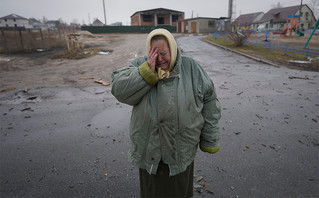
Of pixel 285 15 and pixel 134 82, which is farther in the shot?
pixel 285 15

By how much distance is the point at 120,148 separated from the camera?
11.9 feet

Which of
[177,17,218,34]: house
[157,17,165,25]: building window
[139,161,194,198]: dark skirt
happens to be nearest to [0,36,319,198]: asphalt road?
[139,161,194,198]: dark skirt

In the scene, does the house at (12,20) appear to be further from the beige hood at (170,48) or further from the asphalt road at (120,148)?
the beige hood at (170,48)

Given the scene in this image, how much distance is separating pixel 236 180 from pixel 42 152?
3.31m

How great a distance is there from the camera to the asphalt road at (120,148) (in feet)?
8.94

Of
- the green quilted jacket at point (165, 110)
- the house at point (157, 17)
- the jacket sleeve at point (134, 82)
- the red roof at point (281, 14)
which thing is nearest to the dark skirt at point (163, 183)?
the green quilted jacket at point (165, 110)

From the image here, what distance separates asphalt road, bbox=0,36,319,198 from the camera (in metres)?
2.72

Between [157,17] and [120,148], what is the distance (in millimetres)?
52893

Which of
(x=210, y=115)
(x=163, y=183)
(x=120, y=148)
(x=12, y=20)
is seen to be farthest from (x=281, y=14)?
(x=12, y=20)

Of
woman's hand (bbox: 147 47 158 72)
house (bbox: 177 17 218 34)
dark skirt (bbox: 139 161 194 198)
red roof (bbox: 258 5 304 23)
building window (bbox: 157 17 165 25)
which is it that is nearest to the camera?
woman's hand (bbox: 147 47 158 72)

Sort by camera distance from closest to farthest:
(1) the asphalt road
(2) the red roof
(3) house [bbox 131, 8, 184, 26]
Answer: (1) the asphalt road → (3) house [bbox 131, 8, 184, 26] → (2) the red roof

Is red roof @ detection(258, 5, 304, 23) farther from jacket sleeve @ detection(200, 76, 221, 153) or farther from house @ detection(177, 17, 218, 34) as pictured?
jacket sleeve @ detection(200, 76, 221, 153)

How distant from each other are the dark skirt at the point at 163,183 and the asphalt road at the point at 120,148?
0.81m

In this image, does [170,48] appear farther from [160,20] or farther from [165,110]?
[160,20]
